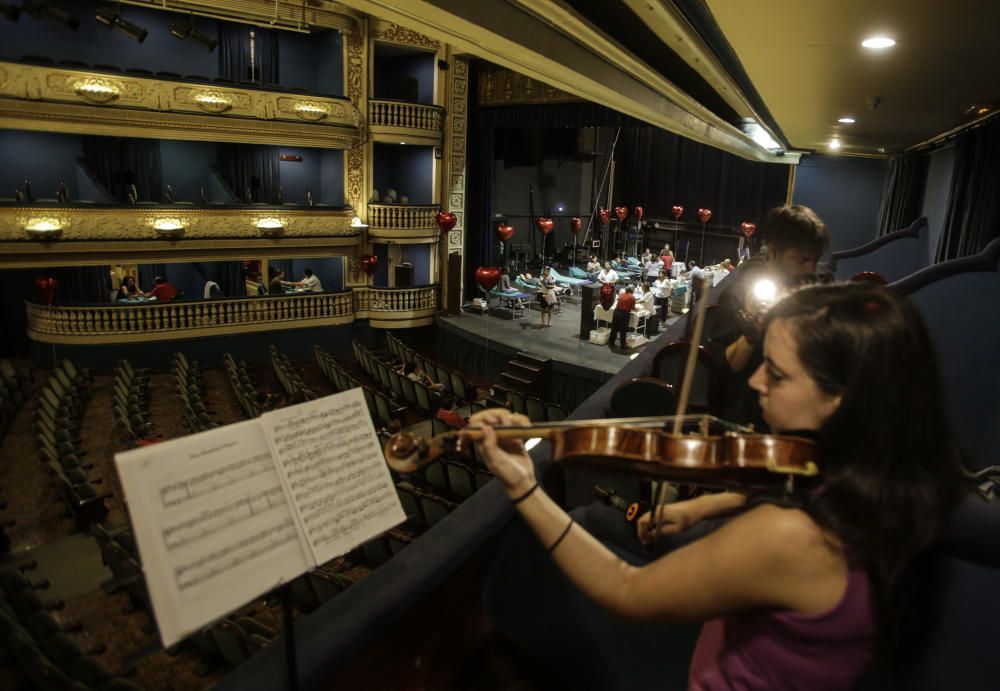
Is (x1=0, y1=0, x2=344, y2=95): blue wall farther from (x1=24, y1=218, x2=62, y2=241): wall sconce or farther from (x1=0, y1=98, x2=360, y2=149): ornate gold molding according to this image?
(x1=24, y1=218, x2=62, y2=241): wall sconce

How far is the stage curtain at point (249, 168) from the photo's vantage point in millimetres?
13062

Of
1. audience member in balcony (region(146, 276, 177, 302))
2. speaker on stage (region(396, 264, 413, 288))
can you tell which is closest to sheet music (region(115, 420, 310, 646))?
audience member in balcony (region(146, 276, 177, 302))

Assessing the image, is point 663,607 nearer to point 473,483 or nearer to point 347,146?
point 473,483

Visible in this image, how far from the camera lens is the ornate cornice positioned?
9414mm

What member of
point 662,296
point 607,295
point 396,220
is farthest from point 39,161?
point 662,296

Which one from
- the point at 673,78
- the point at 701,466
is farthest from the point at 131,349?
the point at 701,466

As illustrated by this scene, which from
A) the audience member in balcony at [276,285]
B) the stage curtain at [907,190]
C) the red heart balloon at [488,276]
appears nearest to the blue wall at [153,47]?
the audience member in balcony at [276,285]

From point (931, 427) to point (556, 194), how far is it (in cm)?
1912

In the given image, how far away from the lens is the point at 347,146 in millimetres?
12312

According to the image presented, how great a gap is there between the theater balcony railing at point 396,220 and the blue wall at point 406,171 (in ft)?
2.81

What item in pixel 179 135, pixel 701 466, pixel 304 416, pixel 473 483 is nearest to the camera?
pixel 701 466

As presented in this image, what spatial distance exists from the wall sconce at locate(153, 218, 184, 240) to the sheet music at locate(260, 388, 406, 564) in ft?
35.6

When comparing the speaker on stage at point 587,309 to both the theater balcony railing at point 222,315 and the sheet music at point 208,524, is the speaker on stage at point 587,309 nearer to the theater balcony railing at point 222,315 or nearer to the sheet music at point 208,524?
the theater balcony railing at point 222,315

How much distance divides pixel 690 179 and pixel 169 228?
14.6 m
